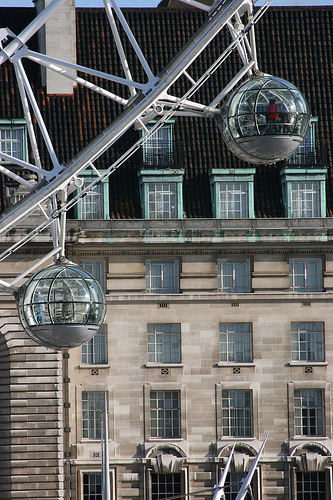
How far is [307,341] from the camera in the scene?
67188mm

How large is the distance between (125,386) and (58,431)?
3.36 metres

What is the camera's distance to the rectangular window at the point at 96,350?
66250 mm

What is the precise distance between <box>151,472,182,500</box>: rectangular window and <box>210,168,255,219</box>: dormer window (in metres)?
10.9

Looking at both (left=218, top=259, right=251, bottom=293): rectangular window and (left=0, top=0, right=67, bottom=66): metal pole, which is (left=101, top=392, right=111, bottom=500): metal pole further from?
(left=0, top=0, right=67, bottom=66): metal pole

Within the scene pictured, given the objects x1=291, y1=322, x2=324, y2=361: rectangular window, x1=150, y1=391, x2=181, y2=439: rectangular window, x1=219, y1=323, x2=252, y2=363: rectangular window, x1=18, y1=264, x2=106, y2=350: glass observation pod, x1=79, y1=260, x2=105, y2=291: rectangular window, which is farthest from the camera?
x1=291, y1=322, x2=324, y2=361: rectangular window

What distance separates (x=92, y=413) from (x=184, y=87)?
14.5 meters

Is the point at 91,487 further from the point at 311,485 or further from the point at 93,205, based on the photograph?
the point at 93,205

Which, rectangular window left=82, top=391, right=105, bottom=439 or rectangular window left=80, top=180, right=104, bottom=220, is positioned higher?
rectangular window left=80, top=180, right=104, bottom=220

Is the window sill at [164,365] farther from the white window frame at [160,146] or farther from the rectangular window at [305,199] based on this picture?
the white window frame at [160,146]

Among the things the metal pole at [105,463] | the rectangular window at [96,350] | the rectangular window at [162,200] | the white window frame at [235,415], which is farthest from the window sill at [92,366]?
the rectangular window at [162,200]

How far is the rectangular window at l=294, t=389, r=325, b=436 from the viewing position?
66.6m

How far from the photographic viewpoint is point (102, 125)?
67875 mm

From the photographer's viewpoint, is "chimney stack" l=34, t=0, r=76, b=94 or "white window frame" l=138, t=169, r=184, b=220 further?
"chimney stack" l=34, t=0, r=76, b=94

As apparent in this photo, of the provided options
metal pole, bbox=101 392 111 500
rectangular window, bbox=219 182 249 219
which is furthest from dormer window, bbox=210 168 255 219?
metal pole, bbox=101 392 111 500
